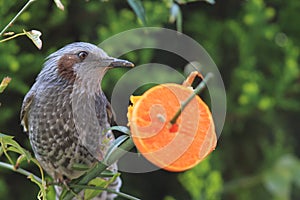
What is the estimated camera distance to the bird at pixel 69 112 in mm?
892

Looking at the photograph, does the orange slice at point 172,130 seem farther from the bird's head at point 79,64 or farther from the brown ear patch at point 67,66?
the brown ear patch at point 67,66

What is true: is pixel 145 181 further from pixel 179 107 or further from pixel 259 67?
pixel 179 107

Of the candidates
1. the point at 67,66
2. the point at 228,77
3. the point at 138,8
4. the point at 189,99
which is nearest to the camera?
the point at 189,99

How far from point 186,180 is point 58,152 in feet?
2.17

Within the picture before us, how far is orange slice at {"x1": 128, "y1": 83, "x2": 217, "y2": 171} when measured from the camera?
2.06 feet

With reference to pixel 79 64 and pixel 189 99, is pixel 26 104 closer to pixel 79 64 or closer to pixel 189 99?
pixel 79 64

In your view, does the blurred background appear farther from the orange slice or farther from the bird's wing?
the orange slice

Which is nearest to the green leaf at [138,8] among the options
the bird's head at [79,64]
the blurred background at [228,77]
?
the bird's head at [79,64]

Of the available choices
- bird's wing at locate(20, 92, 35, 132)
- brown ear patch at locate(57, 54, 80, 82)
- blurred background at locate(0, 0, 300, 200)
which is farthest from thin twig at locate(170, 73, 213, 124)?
blurred background at locate(0, 0, 300, 200)

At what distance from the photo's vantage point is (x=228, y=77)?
70.1 inches

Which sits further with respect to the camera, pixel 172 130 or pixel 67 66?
pixel 67 66

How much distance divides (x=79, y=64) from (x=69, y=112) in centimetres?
9

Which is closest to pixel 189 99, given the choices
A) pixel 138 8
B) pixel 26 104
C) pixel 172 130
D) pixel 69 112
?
pixel 172 130

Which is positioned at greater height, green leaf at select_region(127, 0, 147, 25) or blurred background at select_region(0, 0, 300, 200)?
green leaf at select_region(127, 0, 147, 25)
